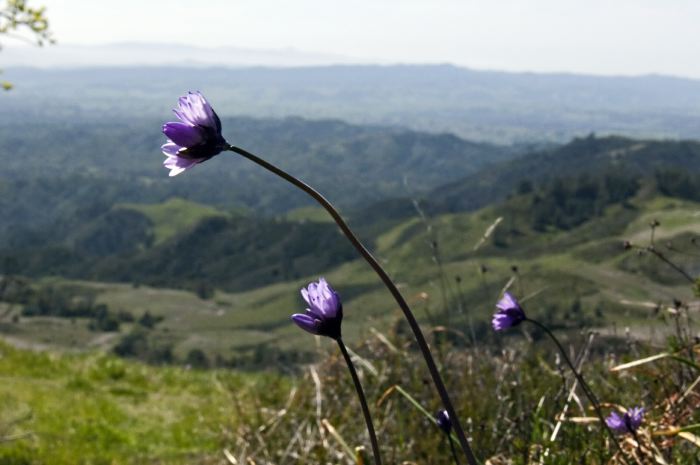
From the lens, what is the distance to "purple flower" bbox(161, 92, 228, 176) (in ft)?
5.23

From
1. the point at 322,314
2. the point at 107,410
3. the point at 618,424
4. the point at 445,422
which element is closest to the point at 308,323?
the point at 322,314

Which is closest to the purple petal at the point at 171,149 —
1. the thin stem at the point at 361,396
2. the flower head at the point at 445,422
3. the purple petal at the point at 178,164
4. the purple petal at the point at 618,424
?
the purple petal at the point at 178,164

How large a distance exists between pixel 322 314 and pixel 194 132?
44 cm

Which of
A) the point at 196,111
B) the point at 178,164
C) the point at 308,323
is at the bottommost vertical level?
the point at 308,323

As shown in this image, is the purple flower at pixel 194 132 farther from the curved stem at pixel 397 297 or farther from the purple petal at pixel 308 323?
the purple petal at pixel 308 323

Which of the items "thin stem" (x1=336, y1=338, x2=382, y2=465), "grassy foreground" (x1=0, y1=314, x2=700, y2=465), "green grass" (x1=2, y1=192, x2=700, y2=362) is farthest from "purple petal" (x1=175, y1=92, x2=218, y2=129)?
"green grass" (x1=2, y1=192, x2=700, y2=362)

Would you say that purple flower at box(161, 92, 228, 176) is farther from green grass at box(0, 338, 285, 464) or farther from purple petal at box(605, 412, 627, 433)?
green grass at box(0, 338, 285, 464)

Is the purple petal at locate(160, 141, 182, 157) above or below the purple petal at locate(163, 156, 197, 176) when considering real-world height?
above

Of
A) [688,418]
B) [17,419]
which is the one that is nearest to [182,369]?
[17,419]

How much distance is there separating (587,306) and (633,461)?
105192 millimetres

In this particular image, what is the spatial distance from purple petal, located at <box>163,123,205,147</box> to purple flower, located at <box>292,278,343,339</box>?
365mm

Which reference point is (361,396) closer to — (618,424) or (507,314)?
(507,314)

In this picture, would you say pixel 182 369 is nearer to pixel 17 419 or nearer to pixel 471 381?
pixel 17 419

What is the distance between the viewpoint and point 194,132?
161 centimetres
